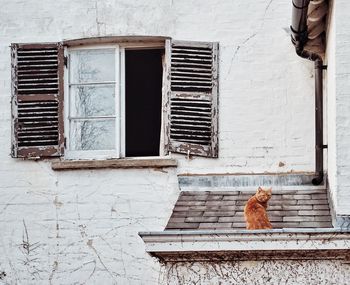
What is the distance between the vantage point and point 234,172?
20.8 metres

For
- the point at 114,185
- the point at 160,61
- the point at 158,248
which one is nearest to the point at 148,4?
the point at 160,61

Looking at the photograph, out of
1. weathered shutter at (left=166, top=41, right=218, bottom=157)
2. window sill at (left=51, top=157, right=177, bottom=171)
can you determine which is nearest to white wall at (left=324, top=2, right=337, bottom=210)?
weathered shutter at (left=166, top=41, right=218, bottom=157)

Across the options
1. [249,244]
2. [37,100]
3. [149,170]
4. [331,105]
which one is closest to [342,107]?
[331,105]

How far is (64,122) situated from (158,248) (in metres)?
3.58

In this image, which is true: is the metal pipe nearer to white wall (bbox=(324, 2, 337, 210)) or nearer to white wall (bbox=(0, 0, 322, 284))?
white wall (bbox=(324, 2, 337, 210))

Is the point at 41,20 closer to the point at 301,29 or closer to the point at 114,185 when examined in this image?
the point at 114,185

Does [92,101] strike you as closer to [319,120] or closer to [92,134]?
[92,134]

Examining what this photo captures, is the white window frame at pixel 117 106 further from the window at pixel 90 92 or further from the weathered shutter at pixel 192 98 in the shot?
the weathered shutter at pixel 192 98

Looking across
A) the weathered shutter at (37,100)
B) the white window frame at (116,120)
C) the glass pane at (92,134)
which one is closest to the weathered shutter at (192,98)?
the white window frame at (116,120)

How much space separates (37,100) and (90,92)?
0.65 meters

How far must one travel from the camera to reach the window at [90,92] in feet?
69.4

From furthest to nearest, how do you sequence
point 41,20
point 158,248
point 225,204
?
point 41,20 → point 225,204 → point 158,248

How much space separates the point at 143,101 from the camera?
73.9ft

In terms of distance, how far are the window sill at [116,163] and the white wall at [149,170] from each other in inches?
3.4
